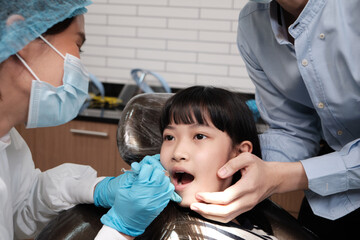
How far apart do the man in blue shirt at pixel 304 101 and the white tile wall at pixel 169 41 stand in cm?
142

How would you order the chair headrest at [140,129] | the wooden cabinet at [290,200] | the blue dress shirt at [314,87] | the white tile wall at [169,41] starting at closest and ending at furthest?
the blue dress shirt at [314,87], the chair headrest at [140,129], the wooden cabinet at [290,200], the white tile wall at [169,41]

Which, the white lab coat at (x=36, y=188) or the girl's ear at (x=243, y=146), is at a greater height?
the girl's ear at (x=243, y=146)

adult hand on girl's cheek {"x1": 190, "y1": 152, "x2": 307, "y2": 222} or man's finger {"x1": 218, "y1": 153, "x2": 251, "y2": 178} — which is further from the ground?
man's finger {"x1": 218, "y1": 153, "x2": 251, "y2": 178}

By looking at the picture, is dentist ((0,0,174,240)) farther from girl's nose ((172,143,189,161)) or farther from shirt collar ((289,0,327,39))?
shirt collar ((289,0,327,39))

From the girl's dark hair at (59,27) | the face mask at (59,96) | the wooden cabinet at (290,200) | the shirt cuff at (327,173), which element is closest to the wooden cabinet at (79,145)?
the wooden cabinet at (290,200)

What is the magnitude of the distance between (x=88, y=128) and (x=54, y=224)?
1604 millimetres

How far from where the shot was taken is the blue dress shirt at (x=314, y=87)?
1.31 metres

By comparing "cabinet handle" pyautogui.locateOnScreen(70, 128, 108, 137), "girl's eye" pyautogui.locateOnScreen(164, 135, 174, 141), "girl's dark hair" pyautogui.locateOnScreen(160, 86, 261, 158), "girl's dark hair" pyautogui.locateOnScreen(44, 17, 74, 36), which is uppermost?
"girl's dark hair" pyautogui.locateOnScreen(44, 17, 74, 36)

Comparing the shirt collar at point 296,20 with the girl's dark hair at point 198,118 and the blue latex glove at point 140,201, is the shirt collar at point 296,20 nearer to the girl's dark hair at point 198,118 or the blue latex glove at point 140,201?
the girl's dark hair at point 198,118

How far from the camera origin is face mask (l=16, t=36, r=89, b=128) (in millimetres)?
1224

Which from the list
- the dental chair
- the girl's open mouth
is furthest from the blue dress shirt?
the girl's open mouth

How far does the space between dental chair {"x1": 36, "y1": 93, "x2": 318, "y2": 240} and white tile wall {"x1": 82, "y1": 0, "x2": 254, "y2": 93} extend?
1466 mm

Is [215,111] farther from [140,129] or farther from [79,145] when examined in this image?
[79,145]

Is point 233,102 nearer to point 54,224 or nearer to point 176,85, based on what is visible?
point 54,224
